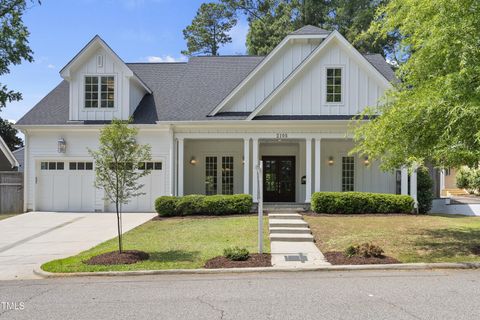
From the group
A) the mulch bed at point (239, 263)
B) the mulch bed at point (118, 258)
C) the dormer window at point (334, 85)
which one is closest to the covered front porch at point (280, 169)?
the dormer window at point (334, 85)

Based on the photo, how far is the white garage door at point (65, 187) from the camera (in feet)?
56.6

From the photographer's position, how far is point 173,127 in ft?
54.5

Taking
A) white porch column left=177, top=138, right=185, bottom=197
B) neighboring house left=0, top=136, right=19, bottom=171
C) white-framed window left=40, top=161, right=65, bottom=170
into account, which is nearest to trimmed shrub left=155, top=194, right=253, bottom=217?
white porch column left=177, top=138, right=185, bottom=197

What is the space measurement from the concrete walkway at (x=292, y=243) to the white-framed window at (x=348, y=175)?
4754 millimetres

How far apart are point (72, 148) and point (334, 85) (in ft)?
36.4

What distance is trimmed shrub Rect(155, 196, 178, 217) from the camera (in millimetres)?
15141

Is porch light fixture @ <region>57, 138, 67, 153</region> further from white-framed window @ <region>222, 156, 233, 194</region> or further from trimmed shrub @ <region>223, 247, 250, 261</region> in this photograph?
trimmed shrub @ <region>223, 247, 250, 261</region>

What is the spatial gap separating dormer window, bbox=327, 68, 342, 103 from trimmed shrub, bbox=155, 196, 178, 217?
7.42m

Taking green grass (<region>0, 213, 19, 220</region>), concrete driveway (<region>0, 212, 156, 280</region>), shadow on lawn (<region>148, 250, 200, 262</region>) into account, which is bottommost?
green grass (<region>0, 213, 19, 220</region>)

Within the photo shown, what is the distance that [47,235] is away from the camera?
39.4ft

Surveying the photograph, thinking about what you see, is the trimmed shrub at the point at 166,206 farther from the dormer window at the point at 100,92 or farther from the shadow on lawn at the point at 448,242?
the shadow on lawn at the point at 448,242

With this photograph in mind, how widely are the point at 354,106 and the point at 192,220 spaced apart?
310 inches

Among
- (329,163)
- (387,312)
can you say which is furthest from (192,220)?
(387,312)

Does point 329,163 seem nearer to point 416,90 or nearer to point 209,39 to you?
point 416,90
